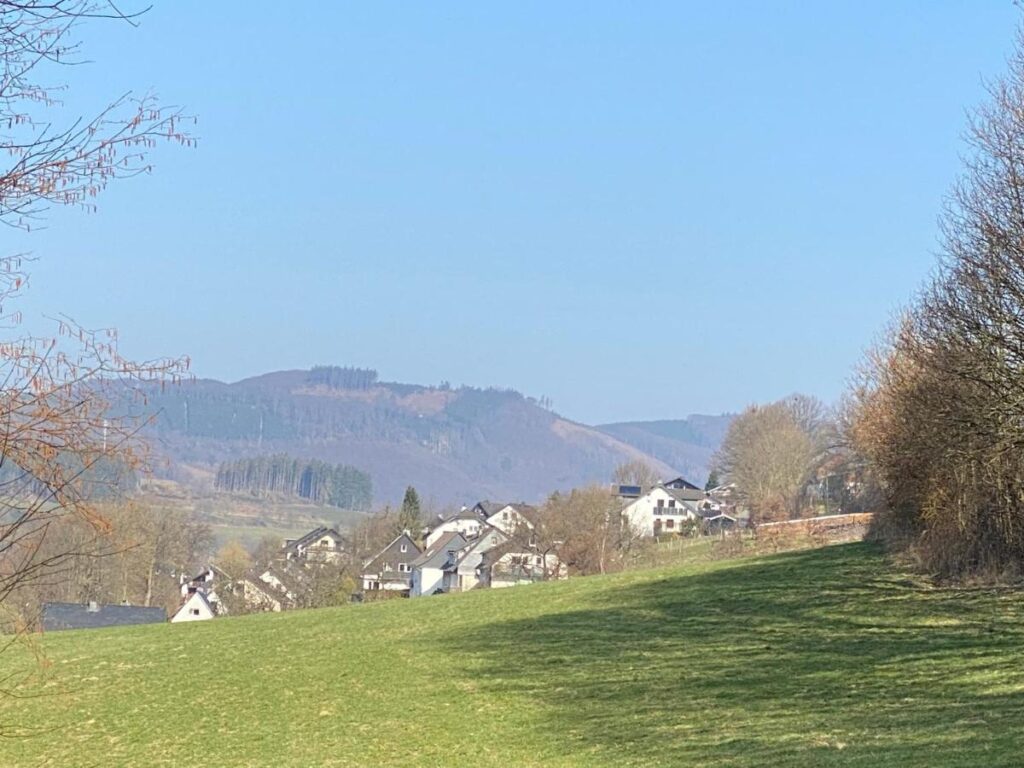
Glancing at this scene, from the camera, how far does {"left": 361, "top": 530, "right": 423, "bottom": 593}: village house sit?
10269cm

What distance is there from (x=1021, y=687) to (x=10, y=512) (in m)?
13.1

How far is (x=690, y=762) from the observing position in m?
13.3

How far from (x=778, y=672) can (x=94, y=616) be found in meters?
41.5

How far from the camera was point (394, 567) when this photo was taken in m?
110

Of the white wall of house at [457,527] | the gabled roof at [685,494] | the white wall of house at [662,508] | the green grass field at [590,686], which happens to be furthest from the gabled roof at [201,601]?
the gabled roof at [685,494]

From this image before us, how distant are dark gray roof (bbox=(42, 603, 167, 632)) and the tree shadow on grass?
28.6m

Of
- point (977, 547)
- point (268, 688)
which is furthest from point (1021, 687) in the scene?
point (268, 688)

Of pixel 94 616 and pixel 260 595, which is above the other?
pixel 94 616

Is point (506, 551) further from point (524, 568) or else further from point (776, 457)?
point (776, 457)

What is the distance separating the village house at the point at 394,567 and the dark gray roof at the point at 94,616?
135 ft

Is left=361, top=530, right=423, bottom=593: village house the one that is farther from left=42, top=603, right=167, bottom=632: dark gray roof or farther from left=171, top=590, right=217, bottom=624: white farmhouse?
left=42, top=603, right=167, bottom=632: dark gray roof

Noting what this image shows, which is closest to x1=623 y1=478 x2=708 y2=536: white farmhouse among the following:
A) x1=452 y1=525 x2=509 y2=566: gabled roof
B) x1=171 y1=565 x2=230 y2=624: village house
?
x1=452 y1=525 x2=509 y2=566: gabled roof

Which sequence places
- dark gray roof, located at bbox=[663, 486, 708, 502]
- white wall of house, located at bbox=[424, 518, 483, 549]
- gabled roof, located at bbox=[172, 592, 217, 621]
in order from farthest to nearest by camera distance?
dark gray roof, located at bbox=[663, 486, 708, 502], white wall of house, located at bbox=[424, 518, 483, 549], gabled roof, located at bbox=[172, 592, 217, 621]

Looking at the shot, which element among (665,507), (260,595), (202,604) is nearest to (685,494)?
(665,507)
